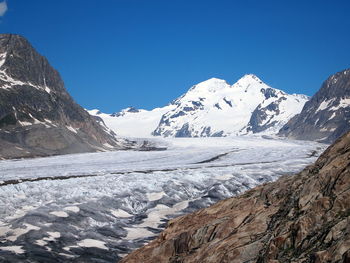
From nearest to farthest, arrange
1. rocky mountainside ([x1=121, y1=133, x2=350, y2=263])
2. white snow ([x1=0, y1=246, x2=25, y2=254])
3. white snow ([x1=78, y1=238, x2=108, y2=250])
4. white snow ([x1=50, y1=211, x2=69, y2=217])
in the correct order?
1. rocky mountainside ([x1=121, y1=133, x2=350, y2=263])
2. white snow ([x1=0, y1=246, x2=25, y2=254])
3. white snow ([x1=78, y1=238, x2=108, y2=250])
4. white snow ([x1=50, y1=211, x2=69, y2=217])

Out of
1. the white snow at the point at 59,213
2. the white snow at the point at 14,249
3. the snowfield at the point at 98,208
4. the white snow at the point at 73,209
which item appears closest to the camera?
the white snow at the point at 14,249

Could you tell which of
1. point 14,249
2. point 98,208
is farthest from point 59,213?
point 14,249

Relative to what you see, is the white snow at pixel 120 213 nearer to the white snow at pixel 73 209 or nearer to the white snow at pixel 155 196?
the white snow at pixel 73 209

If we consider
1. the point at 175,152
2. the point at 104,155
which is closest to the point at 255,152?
the point at 175,152

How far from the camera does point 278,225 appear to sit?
20.7m

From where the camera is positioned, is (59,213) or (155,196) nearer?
(59,213)

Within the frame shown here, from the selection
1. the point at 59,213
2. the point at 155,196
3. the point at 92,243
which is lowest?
the point at 92,243

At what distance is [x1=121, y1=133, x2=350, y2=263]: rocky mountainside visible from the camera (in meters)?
17.9

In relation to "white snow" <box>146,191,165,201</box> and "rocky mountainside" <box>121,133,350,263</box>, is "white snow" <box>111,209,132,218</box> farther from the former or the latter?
"rocky mountainside" <box>121,133,350,263</box>

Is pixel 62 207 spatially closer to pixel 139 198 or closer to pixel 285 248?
pixel 139 198

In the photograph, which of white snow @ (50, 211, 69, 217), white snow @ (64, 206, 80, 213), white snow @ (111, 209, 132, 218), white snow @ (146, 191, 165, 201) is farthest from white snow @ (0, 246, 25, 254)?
white snow @ (146, 191, 165, 201)

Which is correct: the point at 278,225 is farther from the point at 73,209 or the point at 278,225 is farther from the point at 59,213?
the point at 73,209

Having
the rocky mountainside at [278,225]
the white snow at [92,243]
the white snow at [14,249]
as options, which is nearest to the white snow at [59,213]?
the white snow at [92,243]

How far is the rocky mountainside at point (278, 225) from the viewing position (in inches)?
706
